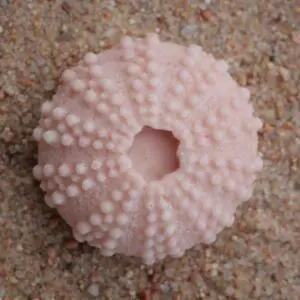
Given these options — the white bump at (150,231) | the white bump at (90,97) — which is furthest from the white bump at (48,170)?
the white bump at (150,231)

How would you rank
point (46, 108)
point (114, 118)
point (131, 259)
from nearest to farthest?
point (114, 118)
point (46, 108)
point (131, 259)

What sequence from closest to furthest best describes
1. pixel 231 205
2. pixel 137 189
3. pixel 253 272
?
pixel 137 189
pixel 231 205
pixel 253 272

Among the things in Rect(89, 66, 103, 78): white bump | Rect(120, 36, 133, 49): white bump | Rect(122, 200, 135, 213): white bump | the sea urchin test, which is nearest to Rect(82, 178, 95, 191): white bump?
the sea urchin test

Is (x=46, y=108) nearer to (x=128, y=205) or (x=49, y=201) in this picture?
(x=49, y=201)

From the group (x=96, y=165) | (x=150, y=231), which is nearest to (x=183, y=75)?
(x=96, y=165)

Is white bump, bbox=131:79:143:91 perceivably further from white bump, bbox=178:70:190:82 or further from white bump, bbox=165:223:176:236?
white bump, bbox=165:223:176:236

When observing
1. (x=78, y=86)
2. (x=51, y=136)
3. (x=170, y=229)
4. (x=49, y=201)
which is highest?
(x=78, y=86)

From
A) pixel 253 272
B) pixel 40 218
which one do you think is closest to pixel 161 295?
pixel 253 272

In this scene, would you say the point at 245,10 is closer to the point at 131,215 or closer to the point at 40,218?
the point at 131,215
